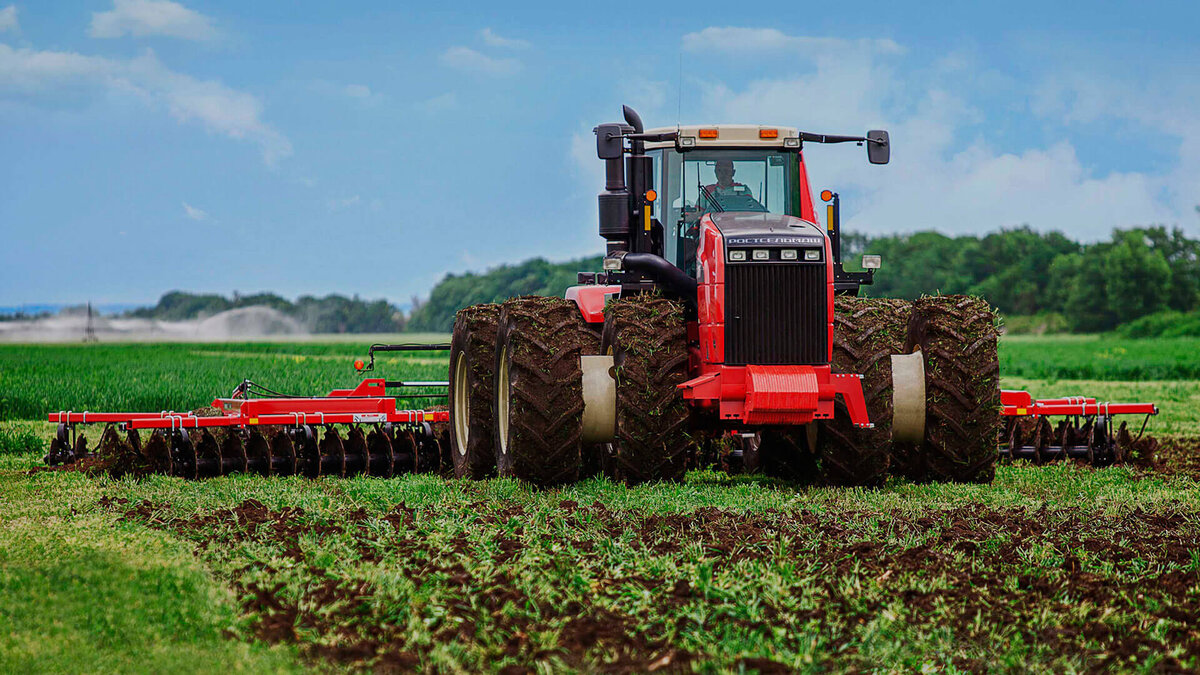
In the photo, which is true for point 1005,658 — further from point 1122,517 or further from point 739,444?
point 739,444

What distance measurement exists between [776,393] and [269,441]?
5741 mm

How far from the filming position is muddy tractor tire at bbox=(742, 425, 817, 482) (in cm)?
998

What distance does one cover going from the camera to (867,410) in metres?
9.46

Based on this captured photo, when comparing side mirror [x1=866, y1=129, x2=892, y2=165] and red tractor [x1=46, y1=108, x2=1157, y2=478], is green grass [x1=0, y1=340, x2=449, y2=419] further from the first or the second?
side mirror [x1=866, y1=129, x2=892, y2=165]

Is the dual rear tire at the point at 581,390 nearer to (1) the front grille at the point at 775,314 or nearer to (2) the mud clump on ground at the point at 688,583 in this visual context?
(1) the front grille at the point at 775,314

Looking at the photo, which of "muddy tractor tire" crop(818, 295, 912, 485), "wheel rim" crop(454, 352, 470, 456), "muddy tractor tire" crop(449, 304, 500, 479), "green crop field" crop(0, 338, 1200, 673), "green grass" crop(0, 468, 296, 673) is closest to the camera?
"green crop field" crop(0, 338, 1200, 673)

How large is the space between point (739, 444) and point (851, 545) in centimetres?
502

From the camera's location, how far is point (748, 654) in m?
5.32

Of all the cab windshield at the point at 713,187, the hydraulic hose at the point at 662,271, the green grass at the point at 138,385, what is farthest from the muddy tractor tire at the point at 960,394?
the green grass at the point at 138,385

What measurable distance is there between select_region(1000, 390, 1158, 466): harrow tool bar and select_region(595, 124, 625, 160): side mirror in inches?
211

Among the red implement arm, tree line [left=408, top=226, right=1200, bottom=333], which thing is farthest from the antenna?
the red implement arm

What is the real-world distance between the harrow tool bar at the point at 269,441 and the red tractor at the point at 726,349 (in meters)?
1.73

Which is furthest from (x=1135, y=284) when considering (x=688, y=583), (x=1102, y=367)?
(x=688, y=583)

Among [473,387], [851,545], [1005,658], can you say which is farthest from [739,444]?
[1005,658]
